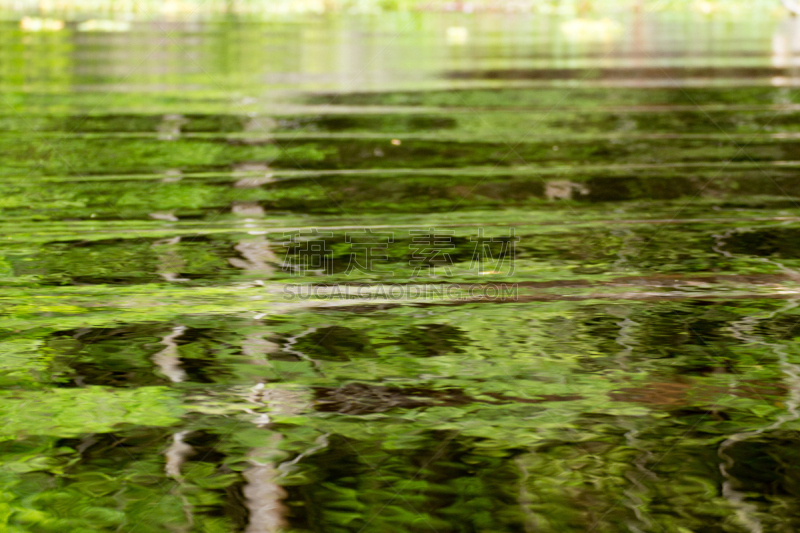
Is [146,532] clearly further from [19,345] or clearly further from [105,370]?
[19,345]

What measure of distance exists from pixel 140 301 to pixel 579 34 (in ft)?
27.3

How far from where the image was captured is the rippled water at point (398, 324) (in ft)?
2.85

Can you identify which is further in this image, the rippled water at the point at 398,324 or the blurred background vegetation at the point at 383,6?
the blurred background vegetation at the point at 383,6

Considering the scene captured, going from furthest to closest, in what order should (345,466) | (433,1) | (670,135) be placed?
(433,1), (670,135), (345,466)

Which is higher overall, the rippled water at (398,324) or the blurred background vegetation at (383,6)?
the blurred background vegetation at (383,6)

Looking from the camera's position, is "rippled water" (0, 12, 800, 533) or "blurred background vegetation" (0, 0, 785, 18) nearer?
"rippled water" (0, 12, 800, 533)

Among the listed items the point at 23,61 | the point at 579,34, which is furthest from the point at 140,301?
the point at 579,34

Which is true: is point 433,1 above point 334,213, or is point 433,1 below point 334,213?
above

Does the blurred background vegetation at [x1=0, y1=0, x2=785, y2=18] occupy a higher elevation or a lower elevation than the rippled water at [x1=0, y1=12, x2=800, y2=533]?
higher

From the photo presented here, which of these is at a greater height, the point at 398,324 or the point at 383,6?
the point at 383,6

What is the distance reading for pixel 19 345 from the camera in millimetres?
1218

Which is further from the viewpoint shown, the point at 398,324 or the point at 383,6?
the point at 383,6

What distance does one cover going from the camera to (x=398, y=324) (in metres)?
1.32

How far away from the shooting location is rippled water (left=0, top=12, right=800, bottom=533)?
0.87m
